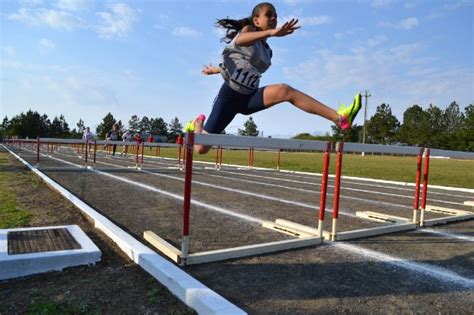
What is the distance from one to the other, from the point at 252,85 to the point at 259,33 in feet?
2.31

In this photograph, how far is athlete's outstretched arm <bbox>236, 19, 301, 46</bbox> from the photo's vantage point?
3713 millimetres

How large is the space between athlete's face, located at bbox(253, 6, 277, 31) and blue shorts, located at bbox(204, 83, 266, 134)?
65cm

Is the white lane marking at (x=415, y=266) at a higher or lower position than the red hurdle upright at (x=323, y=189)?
lower

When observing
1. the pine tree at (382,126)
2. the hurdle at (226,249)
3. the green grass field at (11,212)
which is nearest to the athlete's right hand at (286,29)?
the hurdle at (226,249)

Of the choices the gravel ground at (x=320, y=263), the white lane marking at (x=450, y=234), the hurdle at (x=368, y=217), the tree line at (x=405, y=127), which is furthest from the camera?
the tree line at (x=405, y=127)

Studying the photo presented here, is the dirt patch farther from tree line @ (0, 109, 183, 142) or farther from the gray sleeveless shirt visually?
tree line @ (0, 109, 183, 142)

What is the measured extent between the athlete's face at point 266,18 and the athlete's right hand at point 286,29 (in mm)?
544

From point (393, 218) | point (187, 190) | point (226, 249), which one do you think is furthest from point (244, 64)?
point (393, 218)

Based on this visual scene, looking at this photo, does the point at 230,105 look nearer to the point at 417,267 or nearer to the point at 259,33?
the point at 259,33

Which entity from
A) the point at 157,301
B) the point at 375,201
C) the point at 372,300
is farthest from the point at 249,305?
the point at 375,201

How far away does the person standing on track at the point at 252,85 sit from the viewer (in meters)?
4.32

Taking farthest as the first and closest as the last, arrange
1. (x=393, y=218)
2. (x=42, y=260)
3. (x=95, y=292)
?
(x=393, y=218) < (x=42, y=260) < (x=95, y=292)

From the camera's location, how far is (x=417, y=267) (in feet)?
12.9

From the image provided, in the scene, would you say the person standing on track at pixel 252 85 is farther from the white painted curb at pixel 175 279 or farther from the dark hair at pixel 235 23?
the white painted curb at pixel 175 279
